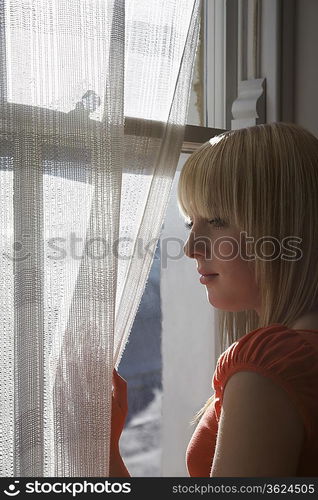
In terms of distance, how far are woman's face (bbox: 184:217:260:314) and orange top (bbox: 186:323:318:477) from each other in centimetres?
14

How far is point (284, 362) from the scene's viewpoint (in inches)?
39.5

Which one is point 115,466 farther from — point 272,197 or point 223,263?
point 272,197

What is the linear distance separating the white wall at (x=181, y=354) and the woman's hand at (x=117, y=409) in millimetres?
509

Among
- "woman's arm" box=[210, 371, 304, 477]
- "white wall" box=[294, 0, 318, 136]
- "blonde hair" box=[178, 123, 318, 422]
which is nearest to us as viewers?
"woman's arm" box=[210, 371, 304, 477]

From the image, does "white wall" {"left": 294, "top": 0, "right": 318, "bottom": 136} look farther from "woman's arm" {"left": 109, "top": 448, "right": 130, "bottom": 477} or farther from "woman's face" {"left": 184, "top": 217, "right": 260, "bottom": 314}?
"woman's arm" {"left": 109, "top": 448, "right": 130, "bottom": 477}

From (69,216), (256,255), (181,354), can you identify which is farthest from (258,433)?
(181,354)

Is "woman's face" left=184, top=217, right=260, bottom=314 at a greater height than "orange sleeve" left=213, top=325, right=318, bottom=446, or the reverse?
"woman's face" left=184, top=217, right=260, bottom=314

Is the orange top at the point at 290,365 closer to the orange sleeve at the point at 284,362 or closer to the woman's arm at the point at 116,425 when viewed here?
the orange sleeve at the point at 284,362

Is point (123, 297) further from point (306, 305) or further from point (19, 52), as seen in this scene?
point (19, 52)

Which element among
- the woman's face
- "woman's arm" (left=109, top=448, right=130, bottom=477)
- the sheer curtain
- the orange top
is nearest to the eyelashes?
the woman's face

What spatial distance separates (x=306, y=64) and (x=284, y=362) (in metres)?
0.95

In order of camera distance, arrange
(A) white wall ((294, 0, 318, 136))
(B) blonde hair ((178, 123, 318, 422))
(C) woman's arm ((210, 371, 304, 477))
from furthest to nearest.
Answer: (A) white wall ((294, 0, 318, 136)), (B) blonde hair ((178, 123, 318, 422)), (C) woman's arm ((210, 371, 304, 477))

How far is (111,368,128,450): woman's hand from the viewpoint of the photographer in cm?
121

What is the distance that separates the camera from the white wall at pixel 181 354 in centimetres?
173
